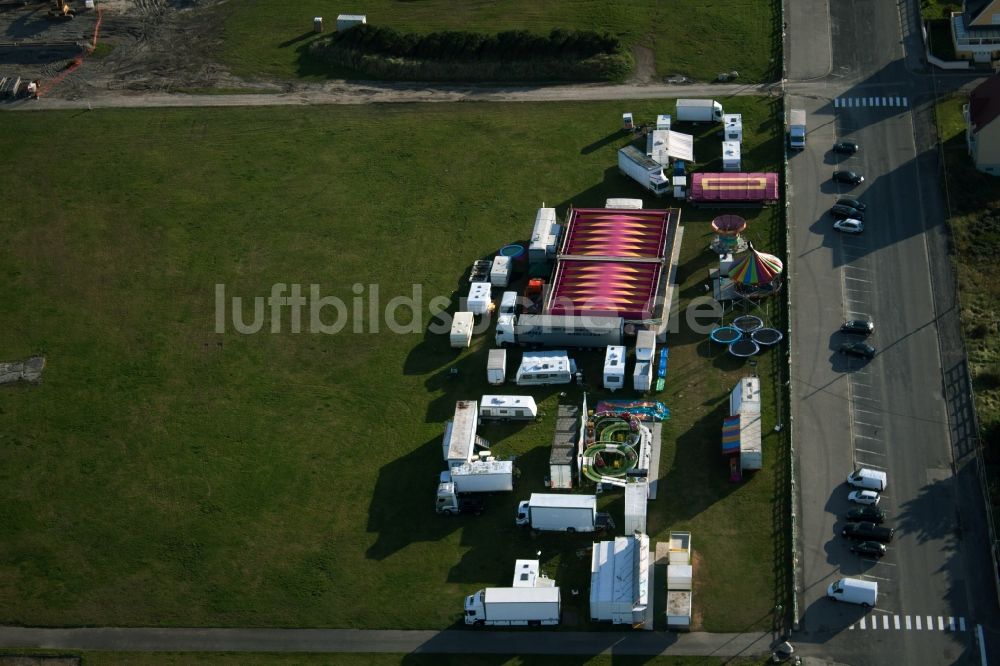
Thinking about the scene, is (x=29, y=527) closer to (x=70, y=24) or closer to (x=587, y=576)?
(x=587, y=576)

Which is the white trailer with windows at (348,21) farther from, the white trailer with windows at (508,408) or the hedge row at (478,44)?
the white trailer with windows at (508,408)

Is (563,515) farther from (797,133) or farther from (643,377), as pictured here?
(797,133)

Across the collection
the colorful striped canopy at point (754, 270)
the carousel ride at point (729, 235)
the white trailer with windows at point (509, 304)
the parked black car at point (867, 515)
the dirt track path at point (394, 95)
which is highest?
the dirt track path at point (394, 95)

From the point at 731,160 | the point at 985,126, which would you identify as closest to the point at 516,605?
the point at 731,160

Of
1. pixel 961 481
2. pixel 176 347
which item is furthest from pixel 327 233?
Result: pixel 961 481

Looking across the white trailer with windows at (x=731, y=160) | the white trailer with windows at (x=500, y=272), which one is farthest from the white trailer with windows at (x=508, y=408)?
the white trailer with windows at (x=731, y=160)
